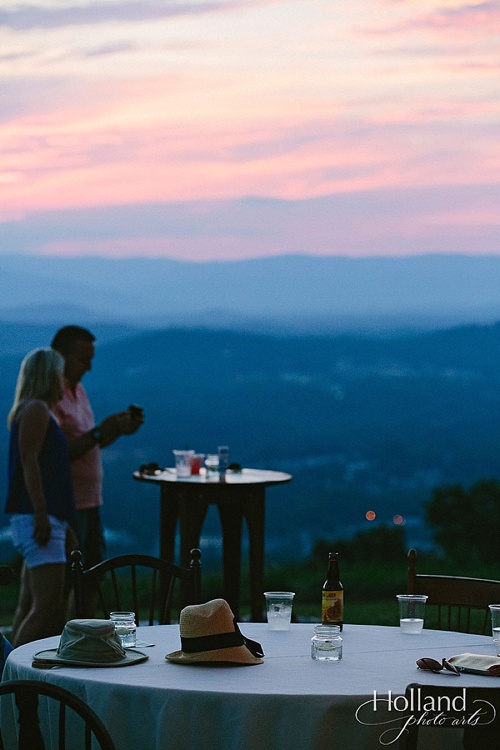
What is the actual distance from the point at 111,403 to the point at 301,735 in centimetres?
1147

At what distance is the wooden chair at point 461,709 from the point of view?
210 cm

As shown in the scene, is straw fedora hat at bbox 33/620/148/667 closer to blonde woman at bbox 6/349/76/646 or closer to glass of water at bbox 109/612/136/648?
glass of water at bbox 109/612/136/648

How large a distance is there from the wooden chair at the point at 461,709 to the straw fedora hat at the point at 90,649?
0.91m

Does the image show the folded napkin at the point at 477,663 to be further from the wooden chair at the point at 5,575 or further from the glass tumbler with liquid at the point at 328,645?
the wooden chair at the point at 5,575

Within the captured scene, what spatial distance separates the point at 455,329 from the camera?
60.8 feet

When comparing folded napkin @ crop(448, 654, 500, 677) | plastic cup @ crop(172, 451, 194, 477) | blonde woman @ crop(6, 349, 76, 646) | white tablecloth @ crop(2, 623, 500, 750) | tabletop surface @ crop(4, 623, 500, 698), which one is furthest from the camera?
plastic cup @ crop(172, 451, 194, 477)

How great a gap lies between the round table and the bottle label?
2.54m

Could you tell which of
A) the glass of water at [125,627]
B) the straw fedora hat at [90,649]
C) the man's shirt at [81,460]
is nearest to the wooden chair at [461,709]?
the straw fedora hat at [90,649]

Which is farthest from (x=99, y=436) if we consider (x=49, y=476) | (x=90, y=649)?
(x=90, y=649)

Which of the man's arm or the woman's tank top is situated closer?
the woman's tank top

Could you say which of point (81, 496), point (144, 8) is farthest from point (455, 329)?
point (81, 496)

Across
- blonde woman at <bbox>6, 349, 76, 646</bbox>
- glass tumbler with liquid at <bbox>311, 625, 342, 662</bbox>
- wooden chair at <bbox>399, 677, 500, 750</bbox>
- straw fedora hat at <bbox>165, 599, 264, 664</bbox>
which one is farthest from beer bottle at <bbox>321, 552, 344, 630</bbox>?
blonde woman at <bbox>6, 349, 76, 646</bbox>

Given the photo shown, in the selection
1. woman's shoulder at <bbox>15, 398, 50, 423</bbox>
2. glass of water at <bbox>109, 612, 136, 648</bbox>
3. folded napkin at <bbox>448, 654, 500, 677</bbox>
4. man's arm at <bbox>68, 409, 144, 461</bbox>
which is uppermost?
woman's shoulder at <bbox>15, 398, 50, 423</bbox>

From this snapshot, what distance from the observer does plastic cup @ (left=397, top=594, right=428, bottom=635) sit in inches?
132
